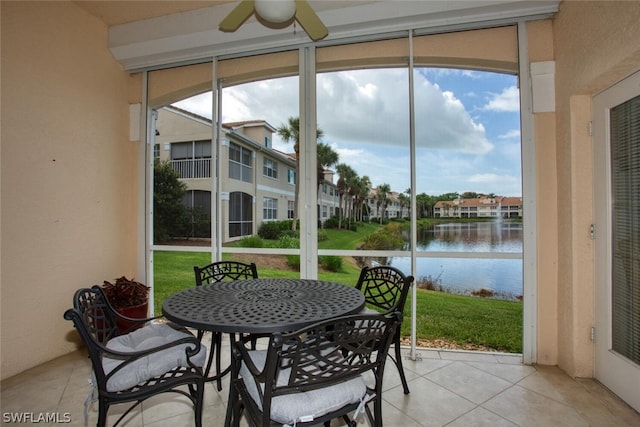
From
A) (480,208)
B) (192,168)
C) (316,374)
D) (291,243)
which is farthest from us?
(192,168)

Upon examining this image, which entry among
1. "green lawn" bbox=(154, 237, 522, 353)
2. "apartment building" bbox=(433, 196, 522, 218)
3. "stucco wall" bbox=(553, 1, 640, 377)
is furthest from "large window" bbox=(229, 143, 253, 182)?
"stucco wall" bbox=(553, 1, 640, 377)

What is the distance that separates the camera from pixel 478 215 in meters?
2.97

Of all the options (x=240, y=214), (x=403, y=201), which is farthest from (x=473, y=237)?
(x=240, y=214)

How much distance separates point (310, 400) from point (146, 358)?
0.97 m

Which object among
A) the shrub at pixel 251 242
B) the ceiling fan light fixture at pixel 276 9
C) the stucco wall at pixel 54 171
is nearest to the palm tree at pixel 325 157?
the shrub at pixel 251 242

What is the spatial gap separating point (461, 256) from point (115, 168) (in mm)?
3813

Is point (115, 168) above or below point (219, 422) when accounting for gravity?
above

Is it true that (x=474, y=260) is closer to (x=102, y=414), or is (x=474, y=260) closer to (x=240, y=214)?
(x=240, y=214)

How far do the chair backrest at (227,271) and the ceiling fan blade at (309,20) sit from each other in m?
1.86

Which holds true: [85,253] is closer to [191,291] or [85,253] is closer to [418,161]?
[191,291]

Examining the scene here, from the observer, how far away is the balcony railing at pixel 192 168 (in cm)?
354

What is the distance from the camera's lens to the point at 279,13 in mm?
1855

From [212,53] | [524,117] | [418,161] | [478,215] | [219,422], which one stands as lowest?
[219,422]

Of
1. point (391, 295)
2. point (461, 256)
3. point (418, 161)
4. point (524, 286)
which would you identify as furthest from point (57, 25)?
point (524, 286)
